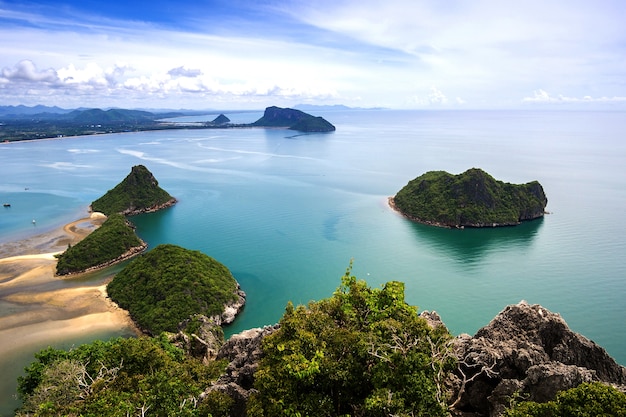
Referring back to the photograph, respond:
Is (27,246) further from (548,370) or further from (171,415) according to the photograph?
(548,370)

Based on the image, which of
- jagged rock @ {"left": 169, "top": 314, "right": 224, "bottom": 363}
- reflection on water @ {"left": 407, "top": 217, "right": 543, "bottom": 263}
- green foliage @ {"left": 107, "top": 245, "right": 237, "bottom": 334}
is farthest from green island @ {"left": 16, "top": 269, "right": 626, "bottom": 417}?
reflection on water @ {"left": 407, "top": 217, "right": 543, "bottom": 263}

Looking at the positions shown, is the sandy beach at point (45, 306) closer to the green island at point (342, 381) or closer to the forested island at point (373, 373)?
the forested island at point (373, 373)

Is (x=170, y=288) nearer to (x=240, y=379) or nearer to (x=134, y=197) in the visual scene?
(x=240, y=379)

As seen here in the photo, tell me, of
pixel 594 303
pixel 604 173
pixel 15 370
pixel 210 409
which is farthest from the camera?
pixel 604 173

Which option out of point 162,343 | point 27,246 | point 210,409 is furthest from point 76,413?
point 27,246

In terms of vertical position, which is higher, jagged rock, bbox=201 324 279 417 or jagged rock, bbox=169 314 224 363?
jagged rock, bbox=201 324 279 417

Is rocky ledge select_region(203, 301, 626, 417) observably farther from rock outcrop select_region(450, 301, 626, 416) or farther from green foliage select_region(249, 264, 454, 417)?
green foliage select_region(249, 264, 454, 417)
